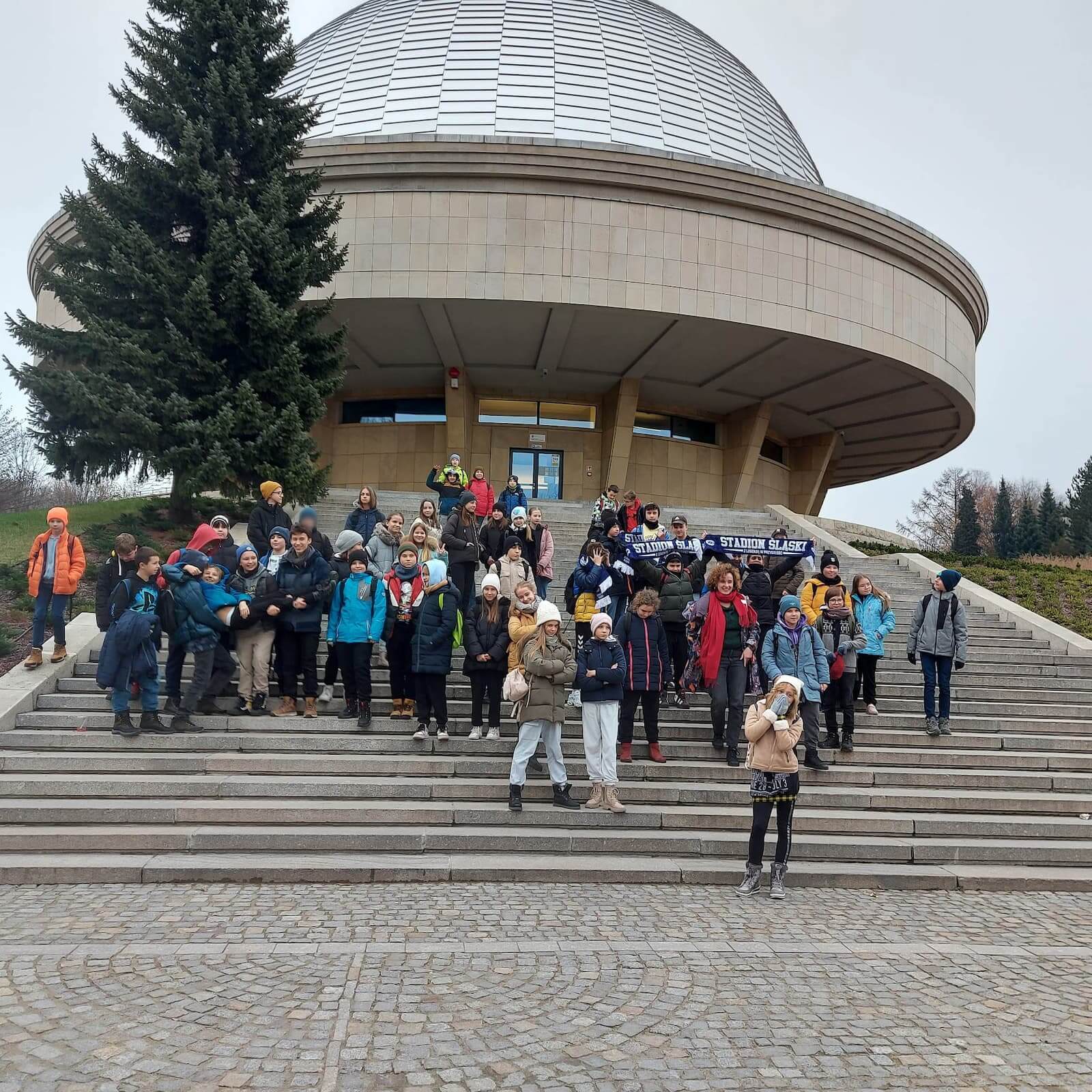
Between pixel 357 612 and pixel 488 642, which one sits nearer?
pixel 488 642

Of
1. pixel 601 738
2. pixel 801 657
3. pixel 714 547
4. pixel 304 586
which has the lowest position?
pixel 601 738

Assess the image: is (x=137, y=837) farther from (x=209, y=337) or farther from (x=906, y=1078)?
(x=209, y=337)

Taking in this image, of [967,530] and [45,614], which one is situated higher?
[967,530]

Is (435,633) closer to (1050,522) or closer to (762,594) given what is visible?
(762,594)

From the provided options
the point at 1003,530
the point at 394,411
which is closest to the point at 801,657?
the point at 394,411

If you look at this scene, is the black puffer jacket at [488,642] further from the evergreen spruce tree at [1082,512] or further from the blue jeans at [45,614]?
the evergreen spruce tree at [1082,512]

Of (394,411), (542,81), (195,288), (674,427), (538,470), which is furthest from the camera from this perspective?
(674,427)

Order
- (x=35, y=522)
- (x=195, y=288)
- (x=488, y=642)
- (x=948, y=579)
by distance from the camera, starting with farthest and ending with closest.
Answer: (x=35, y=522) < (x=195, y=288) < (x=948, y=579) < (x=488, y=642)

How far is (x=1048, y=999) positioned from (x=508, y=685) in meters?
4.03

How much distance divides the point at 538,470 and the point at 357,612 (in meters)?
19.4

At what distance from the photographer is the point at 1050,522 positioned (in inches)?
2195

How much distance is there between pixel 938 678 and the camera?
9.09 m

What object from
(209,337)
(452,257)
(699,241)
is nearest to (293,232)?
(209,337)

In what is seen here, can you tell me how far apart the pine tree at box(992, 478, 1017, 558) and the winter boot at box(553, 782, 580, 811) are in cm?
5564
